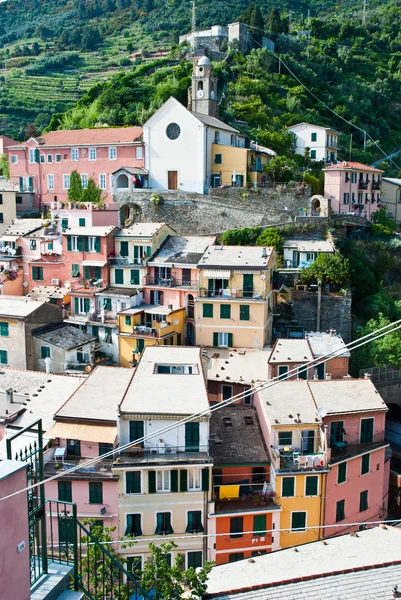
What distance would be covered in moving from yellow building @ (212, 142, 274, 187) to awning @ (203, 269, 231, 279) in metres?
14.0

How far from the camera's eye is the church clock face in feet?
158

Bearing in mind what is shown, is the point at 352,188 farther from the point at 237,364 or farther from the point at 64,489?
the point at 64,489

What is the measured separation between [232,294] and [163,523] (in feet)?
50.3

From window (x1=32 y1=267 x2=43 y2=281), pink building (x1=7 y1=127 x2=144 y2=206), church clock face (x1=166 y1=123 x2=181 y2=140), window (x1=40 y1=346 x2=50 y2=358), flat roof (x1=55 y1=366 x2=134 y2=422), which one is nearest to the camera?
flat roof (x1=55 y1=366 x2=134 y2=422)

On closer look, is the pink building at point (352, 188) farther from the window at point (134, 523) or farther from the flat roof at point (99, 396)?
the window at point (134, 523)

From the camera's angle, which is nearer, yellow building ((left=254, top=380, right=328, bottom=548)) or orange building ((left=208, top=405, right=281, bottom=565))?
orange building ((left=208, top=405, right=281, bottom=565))

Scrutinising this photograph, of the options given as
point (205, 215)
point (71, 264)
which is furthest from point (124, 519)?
point (205, 215)

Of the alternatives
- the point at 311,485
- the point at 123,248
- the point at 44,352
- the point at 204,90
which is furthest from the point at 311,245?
the point at 204,90

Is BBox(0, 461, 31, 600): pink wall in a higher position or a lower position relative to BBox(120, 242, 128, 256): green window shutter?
lower

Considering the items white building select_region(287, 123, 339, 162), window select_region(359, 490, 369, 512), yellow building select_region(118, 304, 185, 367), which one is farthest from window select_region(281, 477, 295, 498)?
white building select_region(287, 123, 339, 162)

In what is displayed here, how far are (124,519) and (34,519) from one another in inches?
562

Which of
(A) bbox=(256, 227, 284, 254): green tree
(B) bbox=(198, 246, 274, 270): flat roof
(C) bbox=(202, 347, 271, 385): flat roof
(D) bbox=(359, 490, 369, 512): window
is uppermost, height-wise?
(A) bbox=(256, 227, 284, 254): green tree

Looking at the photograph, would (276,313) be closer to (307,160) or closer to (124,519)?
(124,519)

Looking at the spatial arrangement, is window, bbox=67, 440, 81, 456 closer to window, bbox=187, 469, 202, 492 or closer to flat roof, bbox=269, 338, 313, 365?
window, bbox=187, 469, 202, 492
